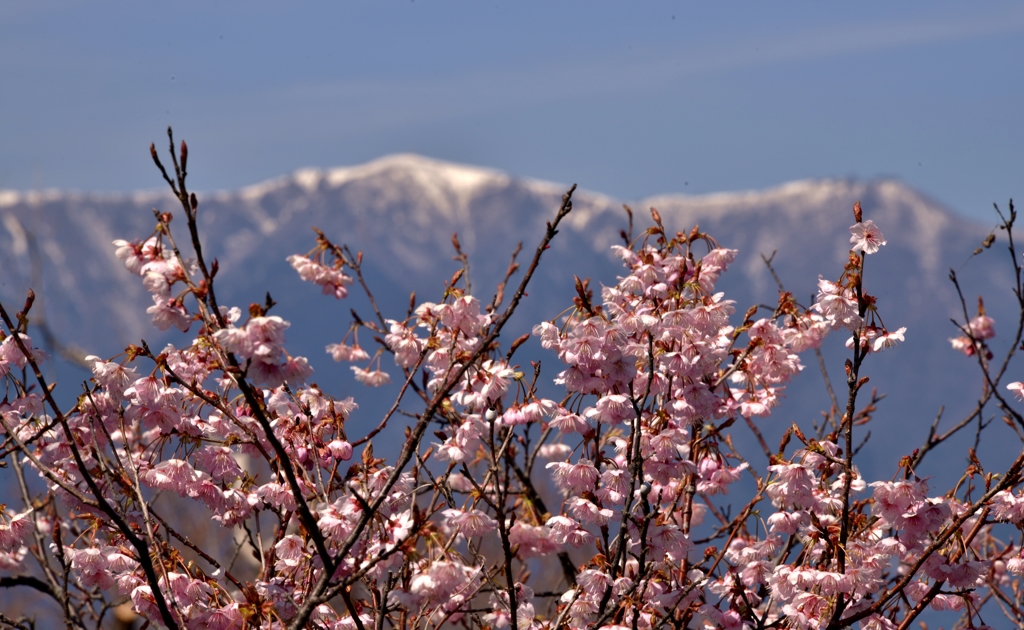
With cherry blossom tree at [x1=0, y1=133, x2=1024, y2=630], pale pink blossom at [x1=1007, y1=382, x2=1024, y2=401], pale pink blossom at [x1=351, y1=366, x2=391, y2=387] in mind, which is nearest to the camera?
cherry blossom tree at [x1=0, y1=133, x2=1024, y2=630]

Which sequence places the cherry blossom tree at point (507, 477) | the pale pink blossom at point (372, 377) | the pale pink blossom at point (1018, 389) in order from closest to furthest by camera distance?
the cherry blossom tree at point (507, 477)
the pale pink blossom at point (1018, 389)
the pale pink blossom at point (372, 377)

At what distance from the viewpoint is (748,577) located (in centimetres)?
311

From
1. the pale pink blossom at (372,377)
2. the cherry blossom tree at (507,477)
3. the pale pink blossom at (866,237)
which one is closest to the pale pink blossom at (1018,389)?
the cherry blossom tree at (507,477)

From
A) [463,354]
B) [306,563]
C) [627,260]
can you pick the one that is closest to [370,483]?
[306,563]

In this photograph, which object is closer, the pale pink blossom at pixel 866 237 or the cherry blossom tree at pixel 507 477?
the cherry blossom tree at pixel 507 477

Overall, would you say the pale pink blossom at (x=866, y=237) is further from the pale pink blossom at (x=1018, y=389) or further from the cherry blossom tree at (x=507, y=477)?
the pale pink blossom at (x=1018, y=389)

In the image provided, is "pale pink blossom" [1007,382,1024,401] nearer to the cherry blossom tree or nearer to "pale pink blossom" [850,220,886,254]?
the cherry blossom tree

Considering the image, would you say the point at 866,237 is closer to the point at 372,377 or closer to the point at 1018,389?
the point at 1018,389

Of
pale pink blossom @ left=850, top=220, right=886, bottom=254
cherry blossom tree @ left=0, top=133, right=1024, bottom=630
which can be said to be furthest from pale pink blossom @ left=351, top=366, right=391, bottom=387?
pale pink blossom @ left=850, top=220, right=886, bottom=254

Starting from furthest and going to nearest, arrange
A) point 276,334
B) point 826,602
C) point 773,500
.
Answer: point 773,500 → point 826,602 → point 276,334

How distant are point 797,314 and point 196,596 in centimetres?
204

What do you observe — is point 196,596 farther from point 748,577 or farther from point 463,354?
point 748,577

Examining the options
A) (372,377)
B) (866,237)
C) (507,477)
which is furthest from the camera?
(372,377)

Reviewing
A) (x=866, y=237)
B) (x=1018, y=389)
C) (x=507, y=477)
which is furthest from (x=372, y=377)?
(x=1018, y=389)
